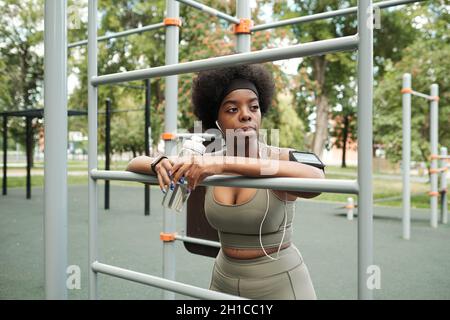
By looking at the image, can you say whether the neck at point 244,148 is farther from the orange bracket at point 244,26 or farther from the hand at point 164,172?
the orange bracket at point 244,26

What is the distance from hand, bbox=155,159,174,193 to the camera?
1068 millimetres

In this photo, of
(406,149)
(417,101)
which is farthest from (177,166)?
(417,101)

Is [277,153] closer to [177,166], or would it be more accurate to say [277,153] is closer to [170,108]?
[177,166]

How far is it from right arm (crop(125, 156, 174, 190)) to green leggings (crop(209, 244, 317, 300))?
0.51 meters

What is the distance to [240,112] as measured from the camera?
1.50 meters

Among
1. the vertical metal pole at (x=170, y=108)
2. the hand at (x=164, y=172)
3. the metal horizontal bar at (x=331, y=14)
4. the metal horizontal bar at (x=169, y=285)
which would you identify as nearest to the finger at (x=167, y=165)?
the hand at (x=164, y=172)

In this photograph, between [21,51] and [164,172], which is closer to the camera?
[164,172]

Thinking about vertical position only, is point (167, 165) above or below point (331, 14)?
below

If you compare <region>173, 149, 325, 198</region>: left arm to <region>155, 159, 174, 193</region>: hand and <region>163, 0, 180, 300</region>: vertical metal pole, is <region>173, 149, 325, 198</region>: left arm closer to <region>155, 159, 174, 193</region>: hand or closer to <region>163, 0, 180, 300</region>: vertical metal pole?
<region>155, 159, 174, 193</region>: hand

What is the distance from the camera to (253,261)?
4.85 ft

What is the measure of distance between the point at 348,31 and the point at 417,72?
6.23 metres

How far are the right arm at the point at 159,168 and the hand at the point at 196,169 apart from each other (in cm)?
5

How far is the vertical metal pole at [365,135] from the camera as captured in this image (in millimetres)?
865

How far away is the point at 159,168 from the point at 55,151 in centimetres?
35
